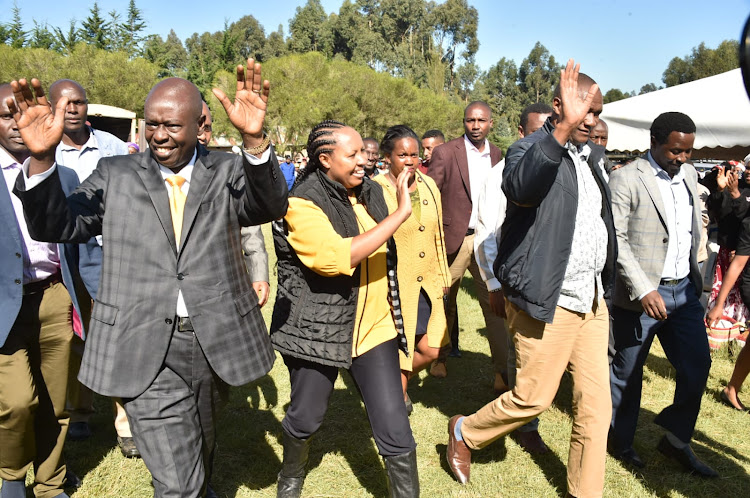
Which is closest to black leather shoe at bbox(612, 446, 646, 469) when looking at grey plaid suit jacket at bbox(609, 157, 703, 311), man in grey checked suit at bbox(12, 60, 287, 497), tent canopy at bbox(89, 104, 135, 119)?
grey plaid suit jacket at bbox(609, 157, 703, 311)

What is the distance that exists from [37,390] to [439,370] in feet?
11.7

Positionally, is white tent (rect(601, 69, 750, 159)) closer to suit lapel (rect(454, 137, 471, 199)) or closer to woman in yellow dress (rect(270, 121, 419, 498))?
suit lapel (rect(454, 137, 471, 199))

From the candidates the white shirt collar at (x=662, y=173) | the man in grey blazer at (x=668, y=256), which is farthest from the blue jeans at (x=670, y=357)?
the white shirt collar at (x=662, y=173)

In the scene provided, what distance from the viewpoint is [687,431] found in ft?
12.9

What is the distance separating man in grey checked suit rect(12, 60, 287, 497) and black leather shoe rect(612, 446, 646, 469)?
2837mm

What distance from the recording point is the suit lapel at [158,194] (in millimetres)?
2547

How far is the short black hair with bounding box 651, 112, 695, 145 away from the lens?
3.68 meters

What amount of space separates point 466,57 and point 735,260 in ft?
303

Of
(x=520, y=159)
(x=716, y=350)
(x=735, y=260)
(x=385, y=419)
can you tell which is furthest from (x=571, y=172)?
(x=716, y=350)

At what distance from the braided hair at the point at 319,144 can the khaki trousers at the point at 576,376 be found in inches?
54.7

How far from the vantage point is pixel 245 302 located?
9.11ft

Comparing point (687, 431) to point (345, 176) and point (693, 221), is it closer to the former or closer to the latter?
point (693, 221)

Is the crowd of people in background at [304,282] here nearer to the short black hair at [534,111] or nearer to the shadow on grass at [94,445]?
the shadow on grass at [94,445]

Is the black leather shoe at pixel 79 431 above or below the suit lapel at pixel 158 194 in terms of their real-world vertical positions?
below
